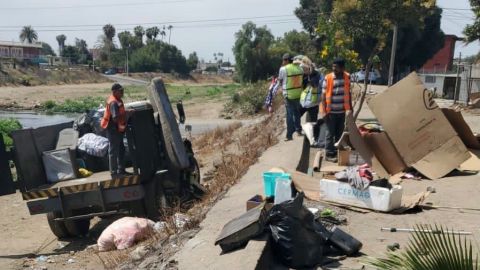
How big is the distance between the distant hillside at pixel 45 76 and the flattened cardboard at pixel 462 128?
66369 millimetres

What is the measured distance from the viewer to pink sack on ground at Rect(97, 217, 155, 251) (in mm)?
7402

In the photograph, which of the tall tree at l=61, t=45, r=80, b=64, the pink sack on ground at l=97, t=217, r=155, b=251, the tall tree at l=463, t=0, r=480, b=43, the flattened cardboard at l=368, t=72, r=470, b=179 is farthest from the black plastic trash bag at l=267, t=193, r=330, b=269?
the tall tree at l=61, t=45, r=80, b=64

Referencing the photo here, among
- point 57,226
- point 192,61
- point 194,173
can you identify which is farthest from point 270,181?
point 192,61

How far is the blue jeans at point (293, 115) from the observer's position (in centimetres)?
1102

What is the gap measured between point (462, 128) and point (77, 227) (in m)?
6.41

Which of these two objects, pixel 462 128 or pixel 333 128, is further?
pixel 333 128

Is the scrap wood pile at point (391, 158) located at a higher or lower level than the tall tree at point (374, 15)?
lower

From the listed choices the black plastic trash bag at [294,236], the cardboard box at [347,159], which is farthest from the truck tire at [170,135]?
the black plastic trash bag at [294,236]

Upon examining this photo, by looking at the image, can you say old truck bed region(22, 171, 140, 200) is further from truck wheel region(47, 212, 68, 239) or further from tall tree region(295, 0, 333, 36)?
tall tree region(295, 0, 333, 36)

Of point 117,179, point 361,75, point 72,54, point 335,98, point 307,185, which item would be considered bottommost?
point 117,179

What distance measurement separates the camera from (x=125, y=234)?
24.5 feet

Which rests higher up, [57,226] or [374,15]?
[374,15]

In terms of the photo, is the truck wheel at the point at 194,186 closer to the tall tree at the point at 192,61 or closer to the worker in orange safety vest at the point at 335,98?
the worker in orange safety vest at the point at 335,98

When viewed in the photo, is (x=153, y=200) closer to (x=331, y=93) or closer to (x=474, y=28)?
(x=331, y=93)
